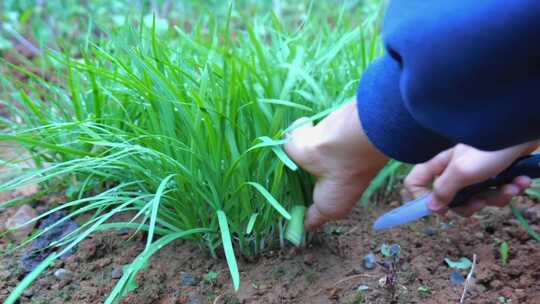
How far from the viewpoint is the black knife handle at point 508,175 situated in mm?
1152

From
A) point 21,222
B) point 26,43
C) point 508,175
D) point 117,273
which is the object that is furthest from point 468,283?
point 26,43

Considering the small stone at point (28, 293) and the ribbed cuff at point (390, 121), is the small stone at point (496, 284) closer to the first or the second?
the ribbed cuff at point (390, 121)

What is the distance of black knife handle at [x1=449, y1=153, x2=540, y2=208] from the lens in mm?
1152

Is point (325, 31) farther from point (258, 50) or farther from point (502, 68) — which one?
A: point (502, 68)

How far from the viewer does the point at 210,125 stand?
1.15 meters

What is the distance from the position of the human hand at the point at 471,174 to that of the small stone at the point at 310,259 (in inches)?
10.5

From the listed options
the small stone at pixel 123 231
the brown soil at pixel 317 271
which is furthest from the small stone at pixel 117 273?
the small stone at pixel 123 231

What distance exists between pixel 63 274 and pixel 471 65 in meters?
0.91

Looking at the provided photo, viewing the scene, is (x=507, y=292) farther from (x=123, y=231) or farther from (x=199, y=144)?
(x=123, y=231)

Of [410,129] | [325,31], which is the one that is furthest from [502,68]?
[325,31]

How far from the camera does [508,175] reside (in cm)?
116

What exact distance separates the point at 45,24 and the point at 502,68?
9.52 feet

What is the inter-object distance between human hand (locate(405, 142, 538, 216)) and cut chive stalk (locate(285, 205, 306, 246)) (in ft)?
0.83

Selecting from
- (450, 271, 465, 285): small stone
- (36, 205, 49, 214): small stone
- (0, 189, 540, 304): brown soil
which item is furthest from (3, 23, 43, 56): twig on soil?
(450, 271, 465, 285): small stone
